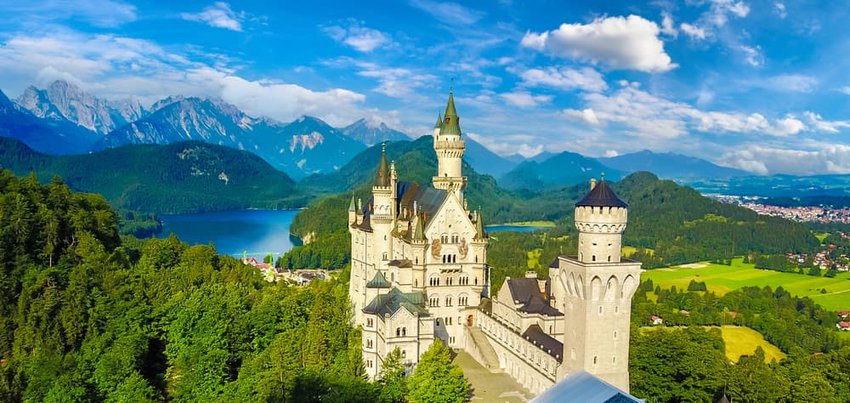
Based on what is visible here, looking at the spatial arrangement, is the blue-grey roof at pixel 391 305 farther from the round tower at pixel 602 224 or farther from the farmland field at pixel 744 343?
the farmland field at pixel 744 343

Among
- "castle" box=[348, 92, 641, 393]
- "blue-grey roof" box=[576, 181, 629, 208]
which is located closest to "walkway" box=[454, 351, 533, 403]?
"castle" box=[348, 92, 641, 393]

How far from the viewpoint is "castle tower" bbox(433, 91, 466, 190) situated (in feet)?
201

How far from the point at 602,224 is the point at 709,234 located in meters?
142

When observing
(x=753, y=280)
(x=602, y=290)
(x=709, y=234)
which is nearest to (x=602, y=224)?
(x=602, y=290)

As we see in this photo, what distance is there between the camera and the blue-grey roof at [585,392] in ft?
69.3

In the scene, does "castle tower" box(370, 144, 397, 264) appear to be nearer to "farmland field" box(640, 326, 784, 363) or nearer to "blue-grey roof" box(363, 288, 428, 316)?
"blue-grey roof" box(363, 288, 428, 316)

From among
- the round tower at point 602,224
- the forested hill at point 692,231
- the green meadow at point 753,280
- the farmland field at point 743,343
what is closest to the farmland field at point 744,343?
the farmland field at point 743,343

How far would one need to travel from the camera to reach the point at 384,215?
60.4 meters

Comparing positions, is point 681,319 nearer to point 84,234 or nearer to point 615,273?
point 615,273

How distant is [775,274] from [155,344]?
114275 mm

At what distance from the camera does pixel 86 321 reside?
44.3 metres

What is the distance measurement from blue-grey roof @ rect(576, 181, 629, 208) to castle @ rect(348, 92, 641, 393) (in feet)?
0.19

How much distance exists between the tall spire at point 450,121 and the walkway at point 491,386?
21371 millimetres

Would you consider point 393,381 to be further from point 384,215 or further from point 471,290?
point 384,215
